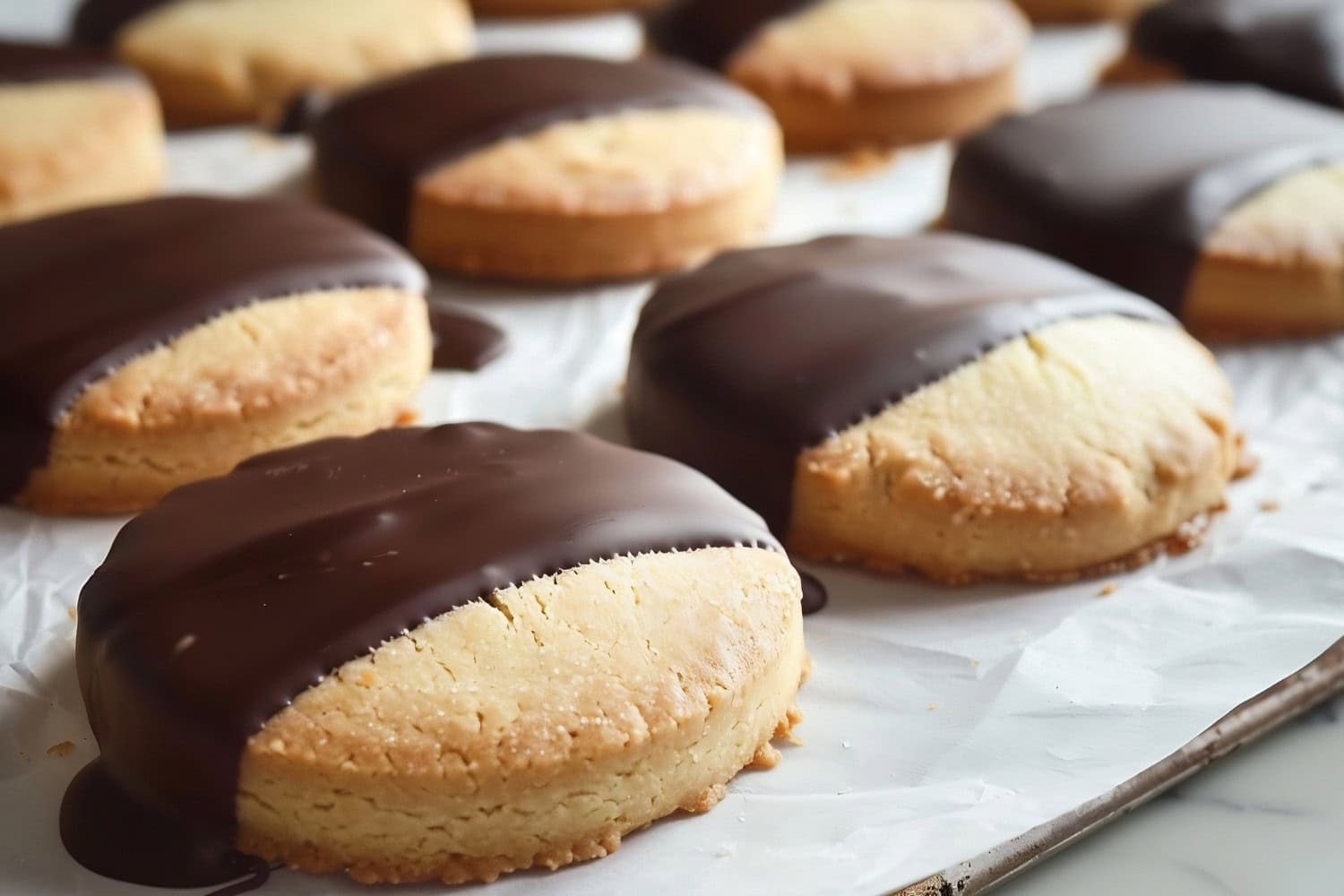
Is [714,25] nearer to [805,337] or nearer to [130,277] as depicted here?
[805,337]

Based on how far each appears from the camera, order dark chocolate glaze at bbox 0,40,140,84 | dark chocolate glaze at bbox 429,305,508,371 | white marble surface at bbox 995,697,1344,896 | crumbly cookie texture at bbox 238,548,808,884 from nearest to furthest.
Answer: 1. crumbly cookie texture at bbox 238,548,808,884
2. white marble surface at bbox 995,697,1344,896
3. dark chocolate glaze at bbox 429,305,508,371
4. dark chocolate glaze at bbox 0,40,140,84

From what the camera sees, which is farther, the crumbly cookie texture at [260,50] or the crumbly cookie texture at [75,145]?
the crumbly cookie texture at [260,50]

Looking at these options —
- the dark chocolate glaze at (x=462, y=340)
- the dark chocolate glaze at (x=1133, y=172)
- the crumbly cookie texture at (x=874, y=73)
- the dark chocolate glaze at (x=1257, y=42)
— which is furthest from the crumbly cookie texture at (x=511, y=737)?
the dark chocolate glaze at (x=1257, y=42)

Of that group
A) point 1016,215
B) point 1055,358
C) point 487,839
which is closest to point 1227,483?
point 1055,358

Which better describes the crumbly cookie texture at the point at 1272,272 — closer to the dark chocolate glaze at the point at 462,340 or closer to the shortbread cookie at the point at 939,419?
the shortbread cookie at the point at 939,419

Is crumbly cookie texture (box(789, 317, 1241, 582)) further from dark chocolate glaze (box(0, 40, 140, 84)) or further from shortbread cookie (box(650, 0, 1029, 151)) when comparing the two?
dark chocolate glaze (box(0, 40, 140, 84))

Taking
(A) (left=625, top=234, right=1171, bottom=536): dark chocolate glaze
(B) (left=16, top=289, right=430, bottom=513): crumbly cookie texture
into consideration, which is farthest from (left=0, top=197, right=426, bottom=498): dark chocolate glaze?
(A) (left=625, top=234, right=1171, bottom=536): dark chocolate glaze
